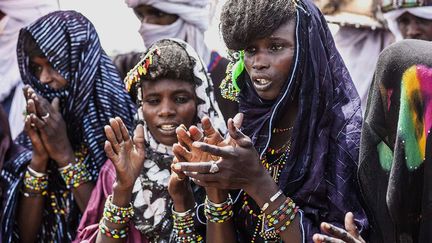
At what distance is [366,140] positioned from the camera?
320 centimetres

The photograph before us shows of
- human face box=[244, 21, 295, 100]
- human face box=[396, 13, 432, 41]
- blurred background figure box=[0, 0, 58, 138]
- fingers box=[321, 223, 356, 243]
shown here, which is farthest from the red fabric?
human face box=[396, 13, 432, 41]

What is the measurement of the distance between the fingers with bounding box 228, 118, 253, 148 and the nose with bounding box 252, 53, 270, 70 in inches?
15.8

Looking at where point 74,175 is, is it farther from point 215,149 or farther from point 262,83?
point 215,149

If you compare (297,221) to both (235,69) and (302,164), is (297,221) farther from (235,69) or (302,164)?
(235,69)

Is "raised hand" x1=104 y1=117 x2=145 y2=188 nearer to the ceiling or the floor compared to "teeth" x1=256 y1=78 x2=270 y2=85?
nearer to the floor

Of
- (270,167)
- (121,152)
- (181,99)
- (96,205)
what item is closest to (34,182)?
(96,205)

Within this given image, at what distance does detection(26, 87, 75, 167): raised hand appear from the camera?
4613mm

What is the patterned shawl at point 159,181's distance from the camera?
161 inches

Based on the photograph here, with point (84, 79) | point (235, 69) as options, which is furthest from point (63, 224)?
point (235, 69)

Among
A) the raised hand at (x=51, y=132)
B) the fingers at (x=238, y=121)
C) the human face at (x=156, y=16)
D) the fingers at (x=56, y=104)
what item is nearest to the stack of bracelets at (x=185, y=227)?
the fingers at (x=238, y=121)

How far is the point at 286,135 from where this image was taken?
3688mm

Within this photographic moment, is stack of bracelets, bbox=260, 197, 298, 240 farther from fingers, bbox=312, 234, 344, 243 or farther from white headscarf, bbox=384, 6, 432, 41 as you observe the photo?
white headscarf, bbox=384, 6, 432, 41

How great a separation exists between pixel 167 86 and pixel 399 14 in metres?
1.71

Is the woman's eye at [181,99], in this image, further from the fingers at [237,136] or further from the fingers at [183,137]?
the fingers at [237,136]
